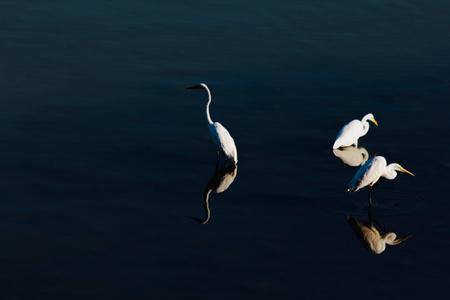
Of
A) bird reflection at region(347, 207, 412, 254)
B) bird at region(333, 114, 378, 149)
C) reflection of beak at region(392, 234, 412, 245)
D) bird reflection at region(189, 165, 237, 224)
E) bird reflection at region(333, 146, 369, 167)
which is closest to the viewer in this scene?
bird reflection at region(347, 207, 412, 254)

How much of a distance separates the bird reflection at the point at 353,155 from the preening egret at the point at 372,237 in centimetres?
384

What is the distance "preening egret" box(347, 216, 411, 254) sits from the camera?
58.5ft

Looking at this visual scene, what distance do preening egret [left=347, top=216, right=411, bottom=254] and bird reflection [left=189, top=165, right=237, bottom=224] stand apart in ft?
10.9

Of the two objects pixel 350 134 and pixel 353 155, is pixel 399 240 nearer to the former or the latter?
pixel 353 155

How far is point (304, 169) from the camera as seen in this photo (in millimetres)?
21625

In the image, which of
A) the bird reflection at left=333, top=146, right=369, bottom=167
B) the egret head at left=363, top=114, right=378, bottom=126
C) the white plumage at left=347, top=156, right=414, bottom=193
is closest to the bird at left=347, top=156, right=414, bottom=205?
the white plumage at left=347, top=156, right=414, bottom=193

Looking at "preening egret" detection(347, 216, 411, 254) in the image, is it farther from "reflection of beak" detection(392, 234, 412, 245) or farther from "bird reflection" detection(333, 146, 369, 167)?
"bird reflection" detection(333, 146, 369, 167)

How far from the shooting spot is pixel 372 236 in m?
18.3

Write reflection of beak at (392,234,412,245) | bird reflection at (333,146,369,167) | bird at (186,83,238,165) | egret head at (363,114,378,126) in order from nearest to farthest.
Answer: reflection of beak at (392,234,412,245)
bird at (186,83,238,165)
bird reflection at (333,146,369,167)
egret head at (363,114,378,126)

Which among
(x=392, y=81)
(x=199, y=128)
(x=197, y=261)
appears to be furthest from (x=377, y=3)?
(x=197, y=261)

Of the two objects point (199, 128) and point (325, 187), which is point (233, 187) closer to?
point (325, 187)

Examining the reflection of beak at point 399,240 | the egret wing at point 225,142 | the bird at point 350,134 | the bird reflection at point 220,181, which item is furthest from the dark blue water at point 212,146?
the egret wing at point 225,142

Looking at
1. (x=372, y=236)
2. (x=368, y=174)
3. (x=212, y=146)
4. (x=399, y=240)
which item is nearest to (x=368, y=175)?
(x=368, y=174)

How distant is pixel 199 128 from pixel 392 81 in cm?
767
